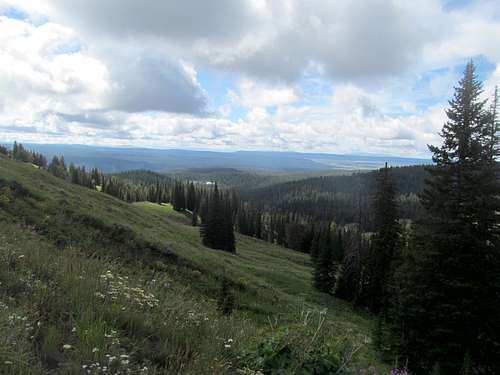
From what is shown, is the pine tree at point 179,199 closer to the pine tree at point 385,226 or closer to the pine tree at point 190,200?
the pine tree at point 190,200

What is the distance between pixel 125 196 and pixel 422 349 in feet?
350

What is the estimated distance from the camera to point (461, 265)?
1423 cm

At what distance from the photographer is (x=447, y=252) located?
14570 mm

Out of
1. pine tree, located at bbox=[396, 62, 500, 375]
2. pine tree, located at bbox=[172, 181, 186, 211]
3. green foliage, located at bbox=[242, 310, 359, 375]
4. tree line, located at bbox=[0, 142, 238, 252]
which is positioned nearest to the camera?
green foliage, located at bbox=[242, 310, 359, 375]

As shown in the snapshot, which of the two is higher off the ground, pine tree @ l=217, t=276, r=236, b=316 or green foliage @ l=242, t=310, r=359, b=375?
green foliage @ l=242, t=310, r=359, b=375

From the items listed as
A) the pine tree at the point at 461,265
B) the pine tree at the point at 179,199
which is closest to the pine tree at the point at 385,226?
the pine tree at the point at 461,265

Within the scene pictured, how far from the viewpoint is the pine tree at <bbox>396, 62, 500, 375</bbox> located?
45.2 ft

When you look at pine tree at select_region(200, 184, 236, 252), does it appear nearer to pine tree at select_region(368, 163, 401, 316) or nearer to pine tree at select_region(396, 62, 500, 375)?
pine tree at select_region(368, 163, 401, 316)

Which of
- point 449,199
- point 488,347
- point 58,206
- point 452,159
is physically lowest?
point 488,347

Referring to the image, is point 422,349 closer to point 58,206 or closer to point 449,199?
point 449,199

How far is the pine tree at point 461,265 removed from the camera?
13781 millimetres

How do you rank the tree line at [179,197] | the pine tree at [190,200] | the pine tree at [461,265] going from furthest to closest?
the pine tree at [190,200], the tree line at [179,197], the pine tree at [461,265]

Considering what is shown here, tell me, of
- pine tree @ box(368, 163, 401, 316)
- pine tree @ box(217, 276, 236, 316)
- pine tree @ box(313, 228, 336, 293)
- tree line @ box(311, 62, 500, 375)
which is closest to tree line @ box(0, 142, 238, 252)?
pine tree @ box(313, 228, 336, 293)

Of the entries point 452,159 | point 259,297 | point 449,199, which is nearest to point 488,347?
point 449,199
